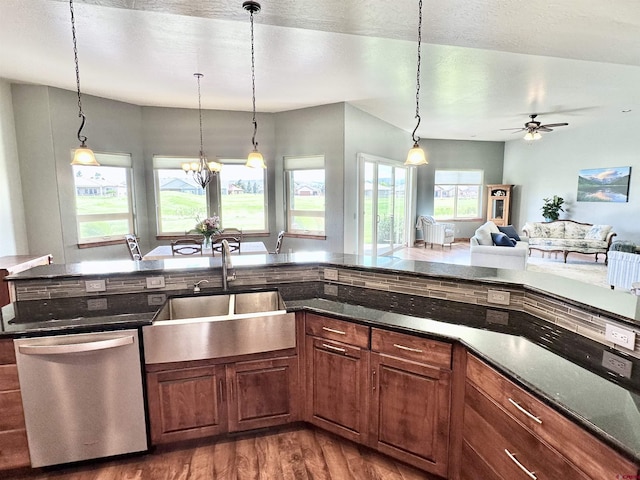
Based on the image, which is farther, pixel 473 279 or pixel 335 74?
pixel 335 74

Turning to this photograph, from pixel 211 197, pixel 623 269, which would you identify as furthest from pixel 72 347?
pixel 623 269

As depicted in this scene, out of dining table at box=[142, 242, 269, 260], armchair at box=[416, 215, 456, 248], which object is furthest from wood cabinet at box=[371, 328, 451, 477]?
armchair at box=[416, 215, 456, 248]

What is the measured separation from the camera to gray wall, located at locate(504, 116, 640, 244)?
7199 millimetres

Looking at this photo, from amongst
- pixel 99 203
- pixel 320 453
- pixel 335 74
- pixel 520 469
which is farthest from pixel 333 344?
pixel 99 203

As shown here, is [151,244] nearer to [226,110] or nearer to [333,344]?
[226,110]

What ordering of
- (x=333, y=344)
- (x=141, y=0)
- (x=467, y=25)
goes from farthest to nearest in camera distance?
1. (x=467, y=25)
2. (x=141, y=0)
3. (x=333, y=344)

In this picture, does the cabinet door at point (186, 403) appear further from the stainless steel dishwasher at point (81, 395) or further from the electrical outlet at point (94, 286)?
the electrical outlet at point (94, 286)

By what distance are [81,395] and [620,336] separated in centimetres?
261

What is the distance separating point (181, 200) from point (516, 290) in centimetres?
610

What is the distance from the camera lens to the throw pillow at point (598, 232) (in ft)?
23.5

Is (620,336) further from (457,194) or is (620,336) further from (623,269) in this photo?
(457,194)

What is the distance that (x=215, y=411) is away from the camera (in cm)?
206

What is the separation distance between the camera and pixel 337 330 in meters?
2.03

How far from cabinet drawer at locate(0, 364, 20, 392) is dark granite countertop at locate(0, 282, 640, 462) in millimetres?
190
